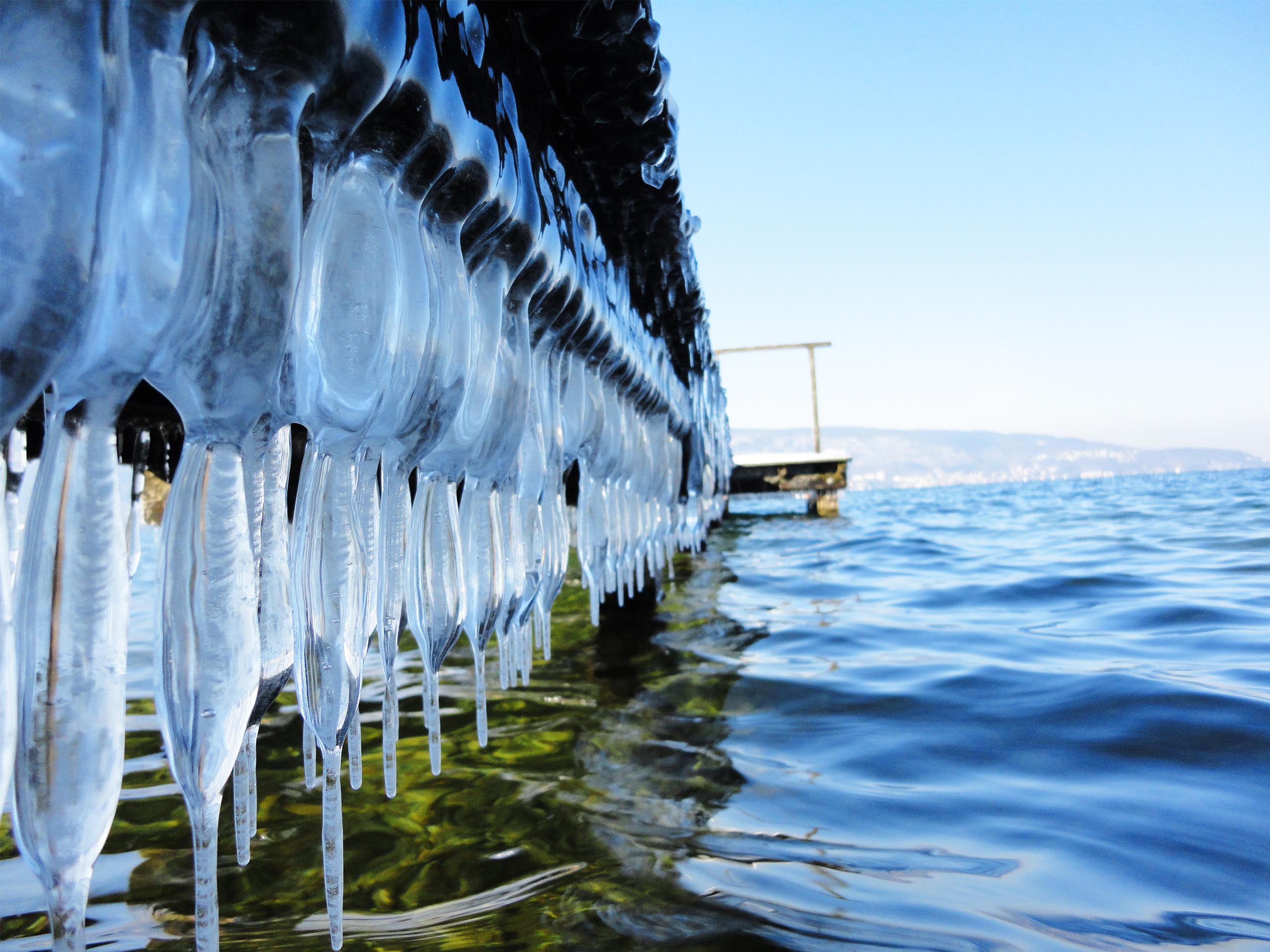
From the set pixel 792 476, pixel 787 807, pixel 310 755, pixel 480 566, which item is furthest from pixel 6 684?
pixel 792 476

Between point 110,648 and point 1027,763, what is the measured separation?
3.91ft

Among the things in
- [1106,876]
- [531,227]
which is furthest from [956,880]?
[531,227]

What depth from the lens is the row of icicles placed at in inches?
10.9

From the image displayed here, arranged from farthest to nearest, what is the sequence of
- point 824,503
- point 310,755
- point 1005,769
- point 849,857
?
point 824,503 < point 1005,769 < point 849,857 < point 310,755

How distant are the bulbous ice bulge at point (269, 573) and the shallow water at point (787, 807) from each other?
43 cm

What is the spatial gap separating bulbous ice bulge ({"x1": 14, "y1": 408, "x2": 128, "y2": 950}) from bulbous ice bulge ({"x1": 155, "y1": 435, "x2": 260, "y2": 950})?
0.02m

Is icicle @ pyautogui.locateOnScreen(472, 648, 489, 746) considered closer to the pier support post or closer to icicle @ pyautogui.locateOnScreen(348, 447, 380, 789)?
icicle @ pyautogui.locateOnScreen(348, 447, 380, 789)

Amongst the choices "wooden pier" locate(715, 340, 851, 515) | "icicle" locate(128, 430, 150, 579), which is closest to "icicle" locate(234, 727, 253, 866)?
"icicle" locate(128, 430, 150, 579)

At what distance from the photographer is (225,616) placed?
0.31m

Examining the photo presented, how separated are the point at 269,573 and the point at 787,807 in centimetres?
81

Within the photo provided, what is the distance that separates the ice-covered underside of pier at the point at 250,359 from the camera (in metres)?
0.26

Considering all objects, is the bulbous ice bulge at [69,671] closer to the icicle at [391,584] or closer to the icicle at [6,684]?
the icicle at [6,684]

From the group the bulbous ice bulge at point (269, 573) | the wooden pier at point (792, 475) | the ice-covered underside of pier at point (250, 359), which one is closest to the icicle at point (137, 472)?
the ice-covered underside of pier at point (250, 359)

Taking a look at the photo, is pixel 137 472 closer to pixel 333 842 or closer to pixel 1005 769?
pixel 333 842
